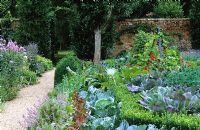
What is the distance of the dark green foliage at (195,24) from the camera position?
67.2ft

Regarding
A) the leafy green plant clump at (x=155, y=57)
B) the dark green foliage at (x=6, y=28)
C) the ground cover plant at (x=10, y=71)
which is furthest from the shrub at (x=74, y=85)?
the dark green foliage at (x=6, y=28)

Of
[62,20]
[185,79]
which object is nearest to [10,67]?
[185,79]

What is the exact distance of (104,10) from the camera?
56.4 feet

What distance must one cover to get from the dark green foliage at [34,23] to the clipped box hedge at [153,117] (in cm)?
1314

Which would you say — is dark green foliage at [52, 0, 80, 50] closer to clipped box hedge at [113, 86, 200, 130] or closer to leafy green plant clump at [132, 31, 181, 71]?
leafy green plant clump at [132, 31, 181, 71]

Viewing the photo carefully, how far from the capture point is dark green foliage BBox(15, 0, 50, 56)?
62.7ft

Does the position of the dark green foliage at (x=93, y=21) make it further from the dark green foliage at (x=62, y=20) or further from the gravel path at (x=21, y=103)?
the gravel path at (x=21, y=103)

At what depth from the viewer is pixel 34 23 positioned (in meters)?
19.2

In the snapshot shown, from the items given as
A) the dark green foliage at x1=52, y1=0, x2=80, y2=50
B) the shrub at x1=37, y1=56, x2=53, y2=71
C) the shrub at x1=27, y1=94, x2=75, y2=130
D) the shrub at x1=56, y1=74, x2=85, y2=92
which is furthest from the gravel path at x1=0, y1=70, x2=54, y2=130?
the dark green foliage at x1=52, y1=0, x2=80, y2=50

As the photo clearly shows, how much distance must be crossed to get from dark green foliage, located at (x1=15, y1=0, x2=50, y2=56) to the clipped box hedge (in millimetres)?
13140

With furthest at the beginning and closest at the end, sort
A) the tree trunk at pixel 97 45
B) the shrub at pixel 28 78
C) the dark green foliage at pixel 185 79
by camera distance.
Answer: the tree trunk at pixel 97 45, the shrub at pixel 28 78, the dark green foliage at pixel 185 79

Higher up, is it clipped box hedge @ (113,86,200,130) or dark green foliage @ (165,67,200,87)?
dark green foliage @ (165,67,200,87)

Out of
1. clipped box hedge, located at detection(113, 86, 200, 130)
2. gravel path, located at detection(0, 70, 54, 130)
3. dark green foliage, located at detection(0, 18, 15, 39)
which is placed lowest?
gravel path, located at detection(0, 70, 54, 130)

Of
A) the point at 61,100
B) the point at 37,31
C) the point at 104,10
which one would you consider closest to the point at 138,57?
the point at 61,100
